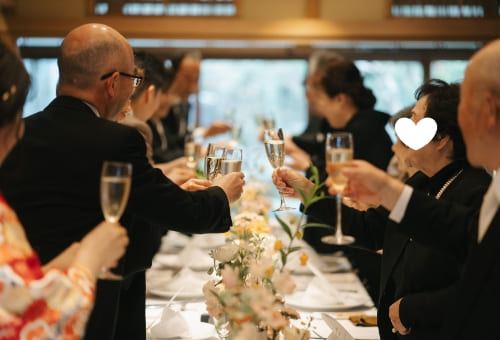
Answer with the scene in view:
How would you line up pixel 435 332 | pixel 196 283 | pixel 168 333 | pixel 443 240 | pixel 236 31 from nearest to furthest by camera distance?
pixel 443 240
pixel 435 332
pixel 168 333
pixel 196 283
pixel 236 31

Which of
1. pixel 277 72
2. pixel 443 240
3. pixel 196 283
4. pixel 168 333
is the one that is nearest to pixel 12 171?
pixel 168 333

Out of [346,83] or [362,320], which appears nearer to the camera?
[362,320]

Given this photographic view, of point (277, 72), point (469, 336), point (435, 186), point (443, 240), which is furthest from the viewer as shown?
point (277, 72)

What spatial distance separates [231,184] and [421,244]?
652 millimetres

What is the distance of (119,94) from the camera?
2.02m

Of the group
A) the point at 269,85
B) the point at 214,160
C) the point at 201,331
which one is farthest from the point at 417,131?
the point at 269,85

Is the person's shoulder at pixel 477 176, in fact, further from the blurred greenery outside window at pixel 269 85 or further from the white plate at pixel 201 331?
the blurred greenery outside window at pixel 269 85

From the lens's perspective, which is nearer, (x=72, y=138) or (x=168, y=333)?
(x=72, y=138)

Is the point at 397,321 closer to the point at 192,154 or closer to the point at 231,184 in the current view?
the point at 231,184

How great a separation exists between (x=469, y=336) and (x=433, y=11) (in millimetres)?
5430

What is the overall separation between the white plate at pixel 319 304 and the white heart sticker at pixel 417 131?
1.04 meters

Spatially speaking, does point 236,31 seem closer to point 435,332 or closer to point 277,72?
point 277,72

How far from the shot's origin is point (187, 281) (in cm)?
315

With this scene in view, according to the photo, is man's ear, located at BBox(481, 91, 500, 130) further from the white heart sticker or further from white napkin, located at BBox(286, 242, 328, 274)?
white napkin, located at BBox(286, 242, 328, 274)
